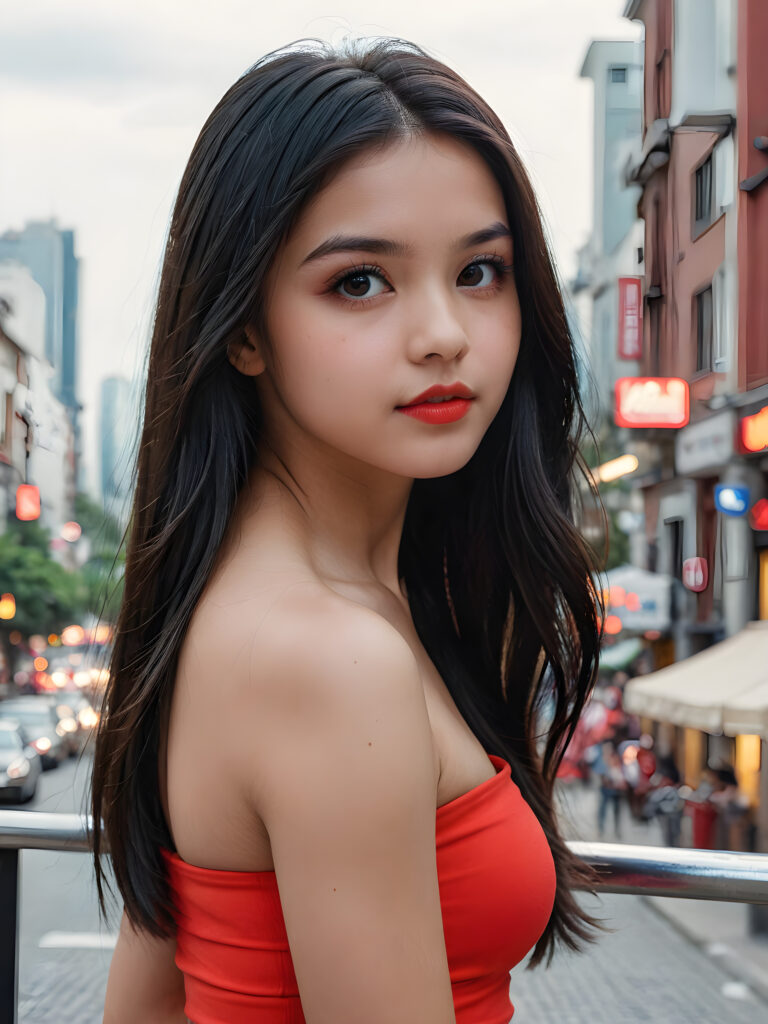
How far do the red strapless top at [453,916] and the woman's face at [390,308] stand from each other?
0.25 m

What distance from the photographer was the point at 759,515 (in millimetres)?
1607

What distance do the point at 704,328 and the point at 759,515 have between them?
332 millimetres

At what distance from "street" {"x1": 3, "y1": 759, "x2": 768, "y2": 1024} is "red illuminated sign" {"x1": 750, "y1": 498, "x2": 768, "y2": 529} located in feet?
2.19

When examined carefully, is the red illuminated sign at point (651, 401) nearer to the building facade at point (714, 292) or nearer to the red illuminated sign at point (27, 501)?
the building facade at point (714, 292)

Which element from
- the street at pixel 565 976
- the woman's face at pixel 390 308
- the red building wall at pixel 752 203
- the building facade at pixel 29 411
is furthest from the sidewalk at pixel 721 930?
the building facade at pixel 29 411

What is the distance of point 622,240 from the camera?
1.69 meters

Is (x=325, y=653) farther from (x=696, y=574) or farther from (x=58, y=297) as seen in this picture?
(x=58, y=297)

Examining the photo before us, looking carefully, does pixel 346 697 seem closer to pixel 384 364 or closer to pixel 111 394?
pixel 384 364

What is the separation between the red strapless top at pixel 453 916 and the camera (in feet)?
2.01

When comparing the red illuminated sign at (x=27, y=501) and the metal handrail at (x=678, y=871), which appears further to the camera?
the red illuminated sign at (x=27, y=501)

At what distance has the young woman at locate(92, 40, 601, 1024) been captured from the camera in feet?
1.73

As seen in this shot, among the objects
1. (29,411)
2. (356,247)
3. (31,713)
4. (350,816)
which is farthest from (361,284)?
(31,713)

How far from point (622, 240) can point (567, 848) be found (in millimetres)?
1202

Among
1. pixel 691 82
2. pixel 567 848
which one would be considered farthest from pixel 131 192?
pixel 567 848
